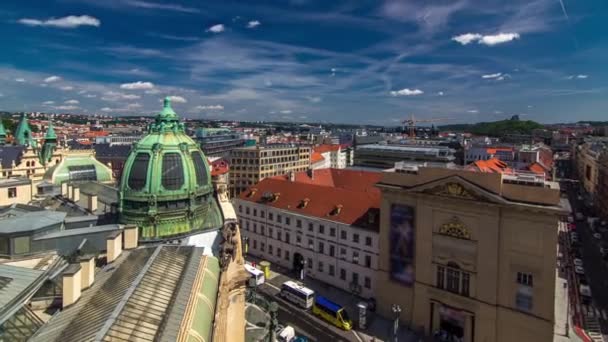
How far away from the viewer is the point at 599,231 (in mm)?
75750

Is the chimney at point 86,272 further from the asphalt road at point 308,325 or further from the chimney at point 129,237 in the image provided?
the asphalt road at point 308,325

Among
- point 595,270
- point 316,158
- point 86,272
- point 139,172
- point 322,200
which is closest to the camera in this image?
→ point 86,272

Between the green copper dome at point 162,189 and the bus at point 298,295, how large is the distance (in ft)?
62.7

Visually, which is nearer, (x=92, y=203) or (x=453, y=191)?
(x=92, y=203)

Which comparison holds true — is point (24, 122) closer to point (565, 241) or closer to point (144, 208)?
point (144, 208)

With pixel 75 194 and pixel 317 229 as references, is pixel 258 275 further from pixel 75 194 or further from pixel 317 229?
pixel 75 194

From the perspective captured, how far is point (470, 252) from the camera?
37.6m

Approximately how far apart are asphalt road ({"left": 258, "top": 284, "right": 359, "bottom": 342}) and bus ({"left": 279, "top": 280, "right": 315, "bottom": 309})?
0.63m

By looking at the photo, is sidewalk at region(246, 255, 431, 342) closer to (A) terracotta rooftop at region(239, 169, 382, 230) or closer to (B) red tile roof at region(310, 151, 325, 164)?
(A) terracotta rooftop at region(239, 169, 382, 230)

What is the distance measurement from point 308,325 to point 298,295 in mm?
4741

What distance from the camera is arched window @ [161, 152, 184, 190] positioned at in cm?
2967

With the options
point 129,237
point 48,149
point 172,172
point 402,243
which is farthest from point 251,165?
point 129,237

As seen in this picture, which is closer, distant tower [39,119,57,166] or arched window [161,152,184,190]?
arched window [161,152,184,190]

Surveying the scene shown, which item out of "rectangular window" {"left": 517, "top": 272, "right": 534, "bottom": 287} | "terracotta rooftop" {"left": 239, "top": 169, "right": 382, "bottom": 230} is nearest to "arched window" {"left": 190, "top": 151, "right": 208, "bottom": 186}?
"terracotta rooftop" {"left": 239, "top": 169, "right": 382, "bottom": 230}
